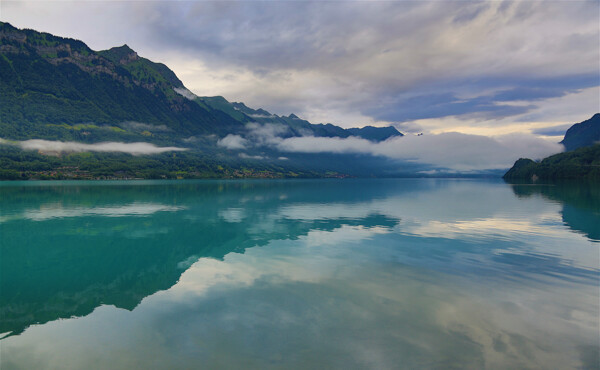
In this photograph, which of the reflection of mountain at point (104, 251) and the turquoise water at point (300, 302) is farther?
the reflection of mountain at point (104, 251)

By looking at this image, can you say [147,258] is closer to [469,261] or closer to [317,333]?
[317,333]

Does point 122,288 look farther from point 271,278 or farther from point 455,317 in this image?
point 455,317

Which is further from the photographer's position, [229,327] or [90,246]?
[90,246]

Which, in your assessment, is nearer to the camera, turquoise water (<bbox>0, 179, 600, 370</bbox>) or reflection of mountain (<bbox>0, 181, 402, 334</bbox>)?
turquoise water (<bbox>0, 179, 600, 370</bbox>)

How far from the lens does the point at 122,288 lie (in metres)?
22.1

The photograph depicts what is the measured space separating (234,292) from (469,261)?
23.0 meters

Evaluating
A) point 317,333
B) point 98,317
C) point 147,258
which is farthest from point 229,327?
point 147,258

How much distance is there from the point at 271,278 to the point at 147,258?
15658 mm

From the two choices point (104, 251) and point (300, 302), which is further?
point (104, 251)

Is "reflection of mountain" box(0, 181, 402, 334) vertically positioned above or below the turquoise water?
below

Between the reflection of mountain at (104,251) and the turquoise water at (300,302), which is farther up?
the turquoise water at (300,302)

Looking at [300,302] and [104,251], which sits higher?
[300,302]

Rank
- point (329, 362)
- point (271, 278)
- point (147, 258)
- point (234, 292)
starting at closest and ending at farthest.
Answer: point (329, 362) → point (234, 292) → point (271, 278) → point (147, 258)

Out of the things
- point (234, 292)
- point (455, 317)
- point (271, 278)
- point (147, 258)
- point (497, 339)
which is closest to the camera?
point (497, 339)
